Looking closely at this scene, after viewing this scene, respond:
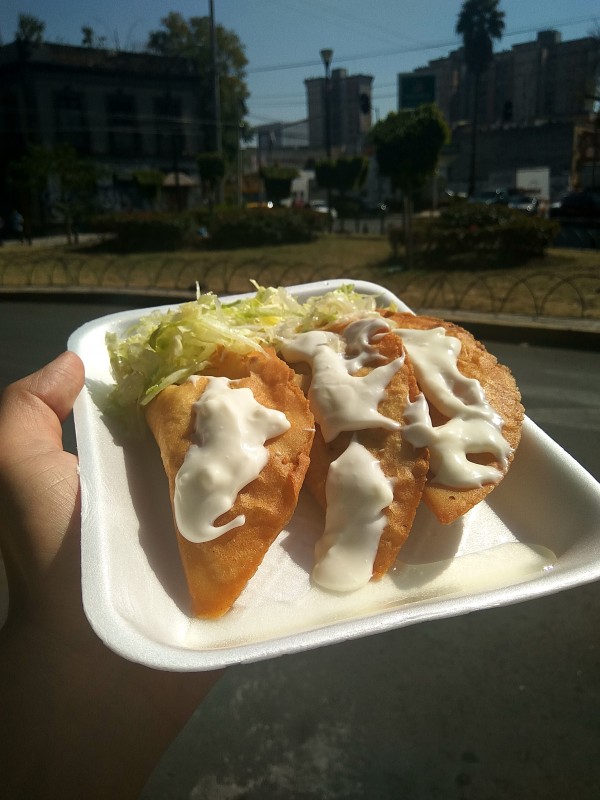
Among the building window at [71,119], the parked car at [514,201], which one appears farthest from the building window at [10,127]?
the parked car at [514,201]

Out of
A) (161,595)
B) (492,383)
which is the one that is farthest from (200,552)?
(492,383)

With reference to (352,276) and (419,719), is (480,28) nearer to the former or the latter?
(352,276)

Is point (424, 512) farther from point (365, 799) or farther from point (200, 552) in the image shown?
point (365, 799)

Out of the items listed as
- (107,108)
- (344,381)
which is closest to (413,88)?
(107,108)

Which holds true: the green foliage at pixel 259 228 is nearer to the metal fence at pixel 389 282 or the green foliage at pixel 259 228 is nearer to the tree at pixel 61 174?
the metal fence at pixel 389 282

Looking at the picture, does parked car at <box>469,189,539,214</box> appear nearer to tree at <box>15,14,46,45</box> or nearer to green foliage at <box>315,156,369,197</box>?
green foliage at <box>315,156,369,197</box>
